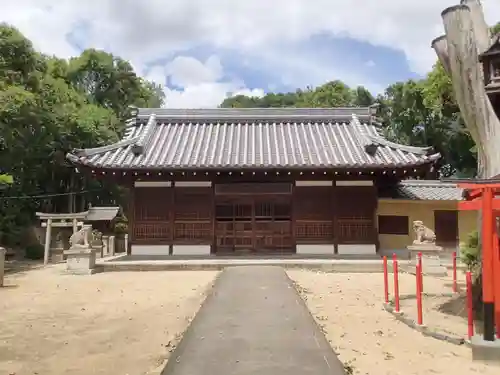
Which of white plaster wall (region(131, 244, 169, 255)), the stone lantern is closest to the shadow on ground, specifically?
white plaster wall (region(131, 244, 169, 255))

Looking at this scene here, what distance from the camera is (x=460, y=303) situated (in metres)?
7.89

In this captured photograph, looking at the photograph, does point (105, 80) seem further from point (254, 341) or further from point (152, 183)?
point (254, 341)

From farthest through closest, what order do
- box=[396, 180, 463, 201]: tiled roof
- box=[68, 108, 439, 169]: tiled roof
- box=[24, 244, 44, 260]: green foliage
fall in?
box=[24, 244, 44, 260]: green foliage, box=[396, 180, 463, 201]: tiled roof, box=[68, 108, 439, 169]: tiled roof

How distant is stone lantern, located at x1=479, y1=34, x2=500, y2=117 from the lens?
6.55 metres

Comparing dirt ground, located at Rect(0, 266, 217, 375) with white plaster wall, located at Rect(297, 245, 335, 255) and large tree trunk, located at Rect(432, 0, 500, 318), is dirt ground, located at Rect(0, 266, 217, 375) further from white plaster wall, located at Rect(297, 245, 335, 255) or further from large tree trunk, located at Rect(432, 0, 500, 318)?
large tree trunk, located at Rect(432, 0, 500, 318)

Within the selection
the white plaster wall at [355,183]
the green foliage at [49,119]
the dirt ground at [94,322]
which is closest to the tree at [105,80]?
the green foliage at [49,119]

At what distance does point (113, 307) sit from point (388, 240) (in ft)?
42.4

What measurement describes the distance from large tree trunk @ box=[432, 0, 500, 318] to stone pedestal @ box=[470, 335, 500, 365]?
7.53ft

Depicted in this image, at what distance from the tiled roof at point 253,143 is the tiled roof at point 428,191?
268cm

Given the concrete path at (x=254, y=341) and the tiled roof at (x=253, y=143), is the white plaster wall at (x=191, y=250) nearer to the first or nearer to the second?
the tiled roof at (x=253, y=143)

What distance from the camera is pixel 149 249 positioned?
1590 centimetres

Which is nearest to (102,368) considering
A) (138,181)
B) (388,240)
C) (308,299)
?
(308,299)

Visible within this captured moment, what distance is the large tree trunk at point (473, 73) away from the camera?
6.49m

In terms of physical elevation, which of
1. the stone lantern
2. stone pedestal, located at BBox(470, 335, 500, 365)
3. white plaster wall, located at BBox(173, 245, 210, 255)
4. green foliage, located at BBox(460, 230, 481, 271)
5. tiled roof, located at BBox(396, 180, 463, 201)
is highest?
the stone lantern
